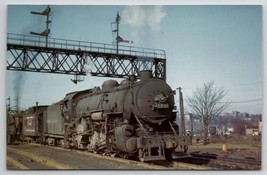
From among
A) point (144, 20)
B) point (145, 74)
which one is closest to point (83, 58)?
point (145, 74)

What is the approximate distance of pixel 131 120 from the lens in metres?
7.11

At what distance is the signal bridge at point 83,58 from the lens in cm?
698

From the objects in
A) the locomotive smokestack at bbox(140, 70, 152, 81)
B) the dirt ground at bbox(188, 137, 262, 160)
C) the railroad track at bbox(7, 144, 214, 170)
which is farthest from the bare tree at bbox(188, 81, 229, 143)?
the locomotive smokestack at bbox(140, 70, 152, 81)

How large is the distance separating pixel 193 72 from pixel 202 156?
1441 mm

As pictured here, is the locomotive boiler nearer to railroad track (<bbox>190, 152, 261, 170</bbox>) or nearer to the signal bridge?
the signal bridge

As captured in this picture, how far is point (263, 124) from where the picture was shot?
6461 millimetres

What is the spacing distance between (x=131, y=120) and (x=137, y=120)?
5.1 inches

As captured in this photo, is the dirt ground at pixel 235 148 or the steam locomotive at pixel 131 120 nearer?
the dirt ground at pixel 235 148

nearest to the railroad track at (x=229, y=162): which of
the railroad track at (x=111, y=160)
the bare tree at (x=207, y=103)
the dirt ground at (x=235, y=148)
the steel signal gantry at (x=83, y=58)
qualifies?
→ the dirt ground at (x=235, y=148)

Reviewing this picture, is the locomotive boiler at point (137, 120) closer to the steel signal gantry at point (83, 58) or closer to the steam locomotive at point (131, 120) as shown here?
the steam locomotive at point (131, 120)

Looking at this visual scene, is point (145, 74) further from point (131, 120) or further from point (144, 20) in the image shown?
point (144, 20)

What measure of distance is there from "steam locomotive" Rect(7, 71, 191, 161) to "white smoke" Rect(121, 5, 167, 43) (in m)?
0.70

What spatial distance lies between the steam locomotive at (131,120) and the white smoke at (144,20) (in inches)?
27.4

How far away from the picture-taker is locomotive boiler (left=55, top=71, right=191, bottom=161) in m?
6.78
